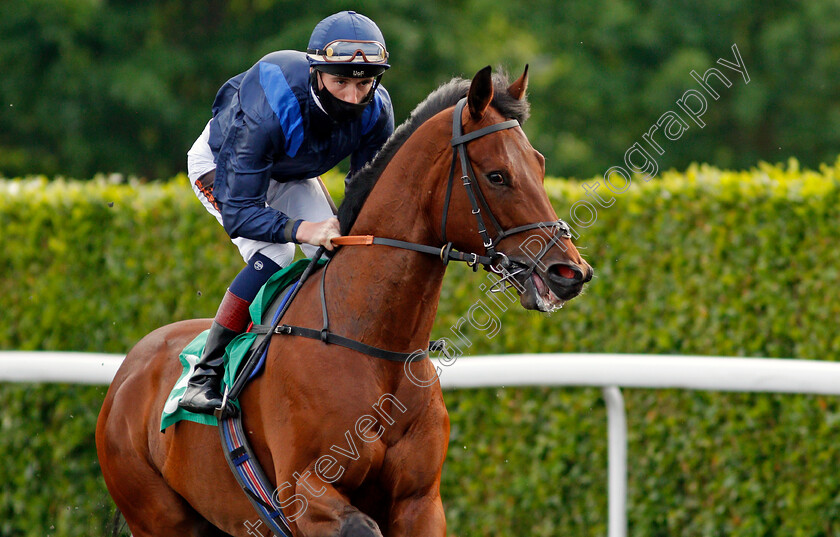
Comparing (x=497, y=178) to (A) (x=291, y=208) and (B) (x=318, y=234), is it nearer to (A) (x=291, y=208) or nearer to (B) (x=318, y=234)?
(B) (x=318, y=234)

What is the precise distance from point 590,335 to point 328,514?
9.50ft

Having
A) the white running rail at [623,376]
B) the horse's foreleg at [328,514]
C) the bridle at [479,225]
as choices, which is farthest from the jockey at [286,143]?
the white running rail at [623,376]

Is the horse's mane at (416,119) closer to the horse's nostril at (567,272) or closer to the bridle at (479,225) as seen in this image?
the bridle at (479,225)

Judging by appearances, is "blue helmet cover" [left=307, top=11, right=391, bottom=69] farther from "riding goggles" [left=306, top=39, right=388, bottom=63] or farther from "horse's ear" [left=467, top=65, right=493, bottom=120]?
"horse's ear" [left=467, top=65, right=493, bottom=120]

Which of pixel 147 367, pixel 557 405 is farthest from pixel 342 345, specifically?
pixel 557 405

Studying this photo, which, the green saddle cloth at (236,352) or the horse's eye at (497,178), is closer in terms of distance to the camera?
the horse's eye at (497,178)

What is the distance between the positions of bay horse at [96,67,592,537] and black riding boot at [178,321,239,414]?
0.57 feet

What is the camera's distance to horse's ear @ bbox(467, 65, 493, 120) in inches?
117

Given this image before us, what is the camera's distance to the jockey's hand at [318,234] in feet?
10.8

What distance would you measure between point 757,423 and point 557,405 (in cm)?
111

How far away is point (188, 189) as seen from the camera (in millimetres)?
6520

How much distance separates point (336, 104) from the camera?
3379 mm

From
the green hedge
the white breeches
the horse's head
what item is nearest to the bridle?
the horse's head

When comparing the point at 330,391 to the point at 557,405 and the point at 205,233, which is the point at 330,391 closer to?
the point at 557,405
